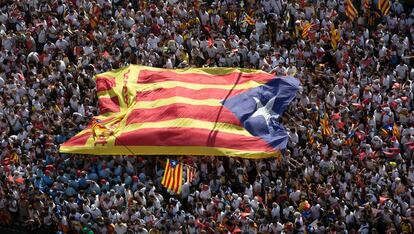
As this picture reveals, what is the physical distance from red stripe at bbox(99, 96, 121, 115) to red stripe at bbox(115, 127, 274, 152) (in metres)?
1.63

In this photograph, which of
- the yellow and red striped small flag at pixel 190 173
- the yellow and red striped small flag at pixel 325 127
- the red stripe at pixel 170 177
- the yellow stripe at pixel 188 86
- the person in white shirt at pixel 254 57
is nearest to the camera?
the red stripe at pixel 170 177

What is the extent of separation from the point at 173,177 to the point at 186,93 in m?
4.36

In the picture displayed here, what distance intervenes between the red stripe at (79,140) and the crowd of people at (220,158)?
1.41 ft

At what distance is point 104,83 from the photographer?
4094 cm

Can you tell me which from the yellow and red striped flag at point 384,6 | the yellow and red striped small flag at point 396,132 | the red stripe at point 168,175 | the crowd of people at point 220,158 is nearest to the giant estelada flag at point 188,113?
the crowd of people at point 220,158

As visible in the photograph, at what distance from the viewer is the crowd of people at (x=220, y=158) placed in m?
36.1

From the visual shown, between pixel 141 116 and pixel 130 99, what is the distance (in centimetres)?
117

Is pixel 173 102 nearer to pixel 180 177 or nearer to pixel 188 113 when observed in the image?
pixel 188 113

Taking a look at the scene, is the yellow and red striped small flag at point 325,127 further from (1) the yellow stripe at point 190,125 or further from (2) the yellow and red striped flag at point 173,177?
(2) the yellow and red striped flag at point 173,177

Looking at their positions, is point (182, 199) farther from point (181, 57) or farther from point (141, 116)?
point (181, 57)

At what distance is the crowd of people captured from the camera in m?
36.1

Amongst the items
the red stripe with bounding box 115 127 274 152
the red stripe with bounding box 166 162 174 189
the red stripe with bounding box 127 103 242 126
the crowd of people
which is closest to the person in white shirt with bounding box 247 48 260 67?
the crowd of people

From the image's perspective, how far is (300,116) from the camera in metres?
39.4

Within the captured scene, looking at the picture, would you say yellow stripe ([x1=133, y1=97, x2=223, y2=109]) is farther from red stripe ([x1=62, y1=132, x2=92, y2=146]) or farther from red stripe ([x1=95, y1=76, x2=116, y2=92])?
red stripe ([x1=62, y1=132, x2=92, y2=146])
